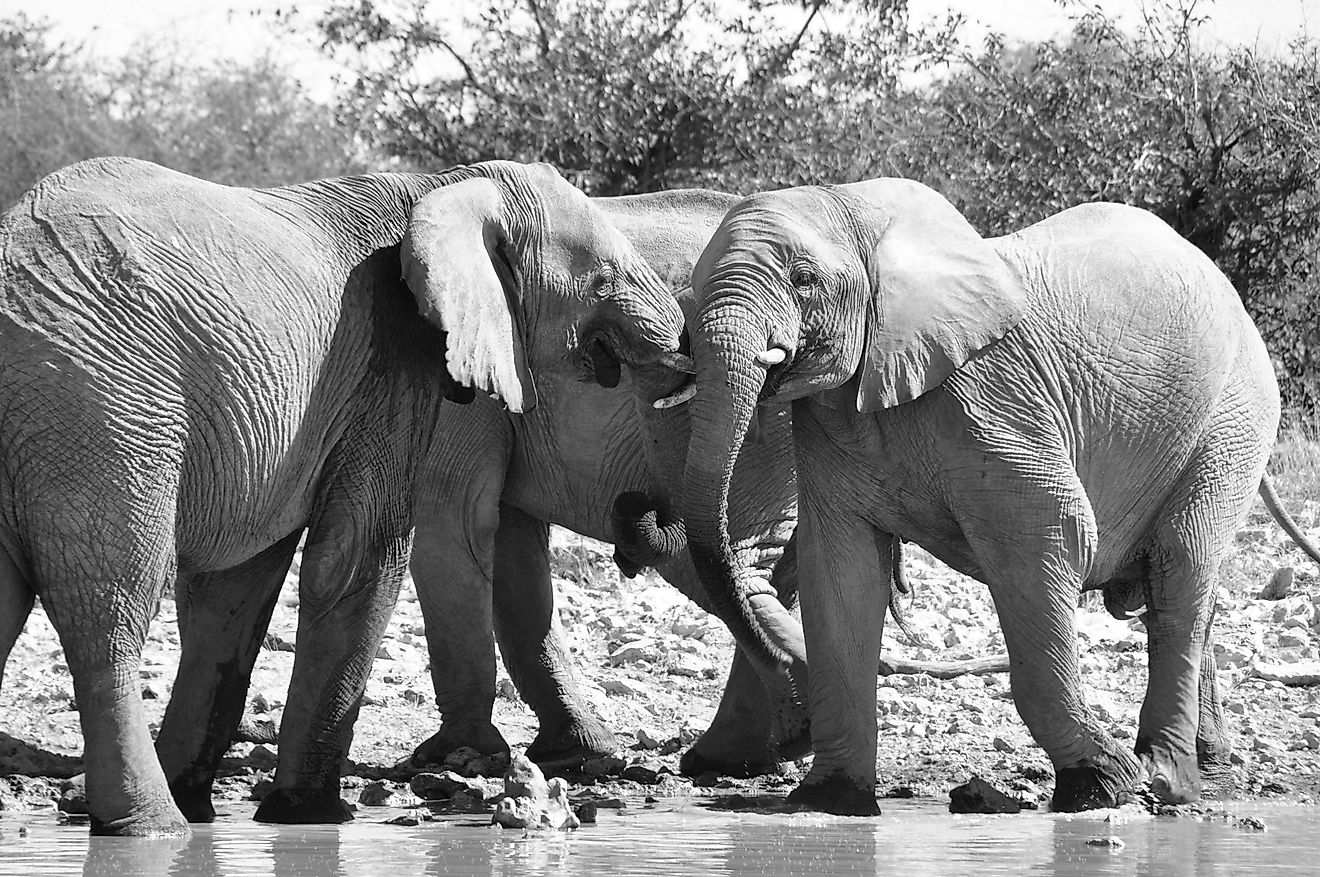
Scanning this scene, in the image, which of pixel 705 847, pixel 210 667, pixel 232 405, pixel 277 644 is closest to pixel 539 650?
pixel 277 644

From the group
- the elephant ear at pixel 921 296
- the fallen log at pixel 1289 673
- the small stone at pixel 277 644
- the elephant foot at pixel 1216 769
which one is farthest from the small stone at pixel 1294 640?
the small stone at pixel 277 644

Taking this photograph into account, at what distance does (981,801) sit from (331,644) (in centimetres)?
208

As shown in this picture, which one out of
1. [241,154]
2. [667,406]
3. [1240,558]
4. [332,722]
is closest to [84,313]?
[332,722]

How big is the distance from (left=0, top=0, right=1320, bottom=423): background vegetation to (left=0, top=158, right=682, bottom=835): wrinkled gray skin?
8233 mm

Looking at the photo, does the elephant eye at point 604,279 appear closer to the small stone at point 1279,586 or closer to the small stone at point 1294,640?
the small stone at point 1294,640

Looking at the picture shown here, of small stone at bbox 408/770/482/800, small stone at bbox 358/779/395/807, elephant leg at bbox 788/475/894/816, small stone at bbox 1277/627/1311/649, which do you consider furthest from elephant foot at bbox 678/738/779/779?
small stone at bbox 1277/627/1311/649

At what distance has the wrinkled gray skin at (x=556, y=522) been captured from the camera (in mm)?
7691

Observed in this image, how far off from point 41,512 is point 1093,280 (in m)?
3.48

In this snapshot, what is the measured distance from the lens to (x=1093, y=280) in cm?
697

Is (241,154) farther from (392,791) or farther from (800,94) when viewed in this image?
(392,791)

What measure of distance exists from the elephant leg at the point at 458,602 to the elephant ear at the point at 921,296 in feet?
5.91

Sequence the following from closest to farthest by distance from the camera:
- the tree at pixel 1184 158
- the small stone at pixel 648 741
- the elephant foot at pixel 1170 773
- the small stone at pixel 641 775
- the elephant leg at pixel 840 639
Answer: the elephant leg at pixel 840 639, the elephant foot at pixel 1170 773, the small stone at pixel 641 775, the small stone at pixel 648 741, the tree at pixel 1184 158

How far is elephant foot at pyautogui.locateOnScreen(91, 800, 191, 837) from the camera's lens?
17.7ft

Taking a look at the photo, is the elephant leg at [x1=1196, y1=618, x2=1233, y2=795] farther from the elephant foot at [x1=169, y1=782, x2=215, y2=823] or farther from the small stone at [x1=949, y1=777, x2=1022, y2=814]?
the elephant foot at [x1=169, y1=782, x2=215, y2=823]
